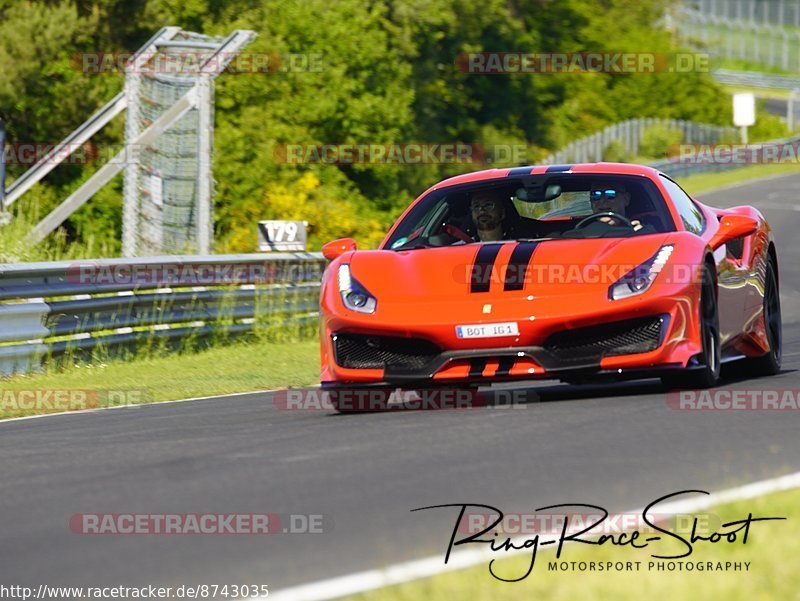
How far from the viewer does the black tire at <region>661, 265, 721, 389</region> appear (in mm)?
8328

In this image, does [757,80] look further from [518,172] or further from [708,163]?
[518,172]

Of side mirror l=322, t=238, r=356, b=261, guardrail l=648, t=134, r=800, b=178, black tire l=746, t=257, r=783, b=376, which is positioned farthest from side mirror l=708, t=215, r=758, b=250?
guardrail l=648, t=134, r=800, b=178

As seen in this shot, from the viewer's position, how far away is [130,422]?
8859mm

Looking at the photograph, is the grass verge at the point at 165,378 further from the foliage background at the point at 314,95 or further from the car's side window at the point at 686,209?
the car's side window at the point at 686,209

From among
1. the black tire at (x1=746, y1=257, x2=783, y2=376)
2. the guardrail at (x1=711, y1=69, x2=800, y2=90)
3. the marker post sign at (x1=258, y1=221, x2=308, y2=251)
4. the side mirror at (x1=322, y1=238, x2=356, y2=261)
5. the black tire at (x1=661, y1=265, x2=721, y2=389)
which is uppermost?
the side mirror at (x1=322, y1=238, x2=356, y2=261)

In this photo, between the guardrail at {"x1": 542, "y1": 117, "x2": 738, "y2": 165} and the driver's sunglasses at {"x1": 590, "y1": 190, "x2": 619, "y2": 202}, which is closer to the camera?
the driver's sunglasses at {"x1": 590, "y1": 190, "x2": 619, "y2": 202}

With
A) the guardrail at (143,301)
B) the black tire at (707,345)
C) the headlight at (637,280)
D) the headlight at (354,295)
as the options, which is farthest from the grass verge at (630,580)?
the guardrail at (143,301)

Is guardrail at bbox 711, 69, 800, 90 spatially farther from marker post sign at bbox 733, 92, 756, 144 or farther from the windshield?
the windshield

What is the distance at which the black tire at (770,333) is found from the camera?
32.6ft

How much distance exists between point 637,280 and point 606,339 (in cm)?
34

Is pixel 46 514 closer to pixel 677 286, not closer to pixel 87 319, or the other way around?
pixel 677 286

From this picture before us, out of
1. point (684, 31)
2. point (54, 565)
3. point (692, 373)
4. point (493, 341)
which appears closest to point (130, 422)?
point (493, 341)

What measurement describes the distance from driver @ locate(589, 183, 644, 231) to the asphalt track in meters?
1.08

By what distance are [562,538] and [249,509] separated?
1.17 meters
